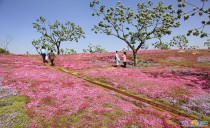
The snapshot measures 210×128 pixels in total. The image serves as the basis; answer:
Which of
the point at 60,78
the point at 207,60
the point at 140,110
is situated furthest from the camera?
the point at 207,60

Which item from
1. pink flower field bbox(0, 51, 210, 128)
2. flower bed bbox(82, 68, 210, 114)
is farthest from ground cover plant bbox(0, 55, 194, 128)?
flower bed bbox(82, 68, 210, 114)

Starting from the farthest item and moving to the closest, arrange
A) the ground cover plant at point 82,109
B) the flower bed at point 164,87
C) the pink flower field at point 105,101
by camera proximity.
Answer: the flower bed at point 164,87 → the pink flower field at point 105,101 → the ground cover plant at point 82,109

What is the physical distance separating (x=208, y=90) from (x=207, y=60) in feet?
102

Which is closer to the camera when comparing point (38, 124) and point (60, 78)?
point (38, 124)

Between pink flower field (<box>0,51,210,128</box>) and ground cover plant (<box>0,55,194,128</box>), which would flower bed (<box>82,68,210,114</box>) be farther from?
ground cover plant (<box>0,55,194,128</box>)

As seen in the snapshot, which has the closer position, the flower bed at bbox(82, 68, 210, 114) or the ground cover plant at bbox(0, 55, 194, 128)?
the ground cover plant at bbox(0, 55, 194, 128)

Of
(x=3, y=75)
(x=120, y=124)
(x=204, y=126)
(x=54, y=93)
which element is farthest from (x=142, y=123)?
(x=3, y=75)

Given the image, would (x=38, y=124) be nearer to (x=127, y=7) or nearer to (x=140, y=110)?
(x=140, y=110)

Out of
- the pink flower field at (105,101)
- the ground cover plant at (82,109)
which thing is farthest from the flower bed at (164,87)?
the ground cover plant at (82,109)

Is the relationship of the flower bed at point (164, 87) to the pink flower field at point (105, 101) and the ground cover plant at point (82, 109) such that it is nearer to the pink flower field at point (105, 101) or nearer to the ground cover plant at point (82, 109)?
the pink flower field at point (105, 101)

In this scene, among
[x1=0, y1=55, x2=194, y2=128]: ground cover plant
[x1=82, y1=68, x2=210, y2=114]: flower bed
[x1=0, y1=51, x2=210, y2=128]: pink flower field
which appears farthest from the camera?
[x1=82, y1=68, x2=210, y2=114]: flower bed

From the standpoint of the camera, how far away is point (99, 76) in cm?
2695

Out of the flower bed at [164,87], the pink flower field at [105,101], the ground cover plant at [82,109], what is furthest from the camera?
the flower bed at [164,87]

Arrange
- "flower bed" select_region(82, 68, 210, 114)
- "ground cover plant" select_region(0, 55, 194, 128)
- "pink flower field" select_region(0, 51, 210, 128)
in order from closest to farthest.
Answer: "ground cover plant" select_region(0, 55, 194, 128) < "pink flower field" select_region(0, 51, 210, 128) < "flower bed" select_region(82, 68, 210, 114)
